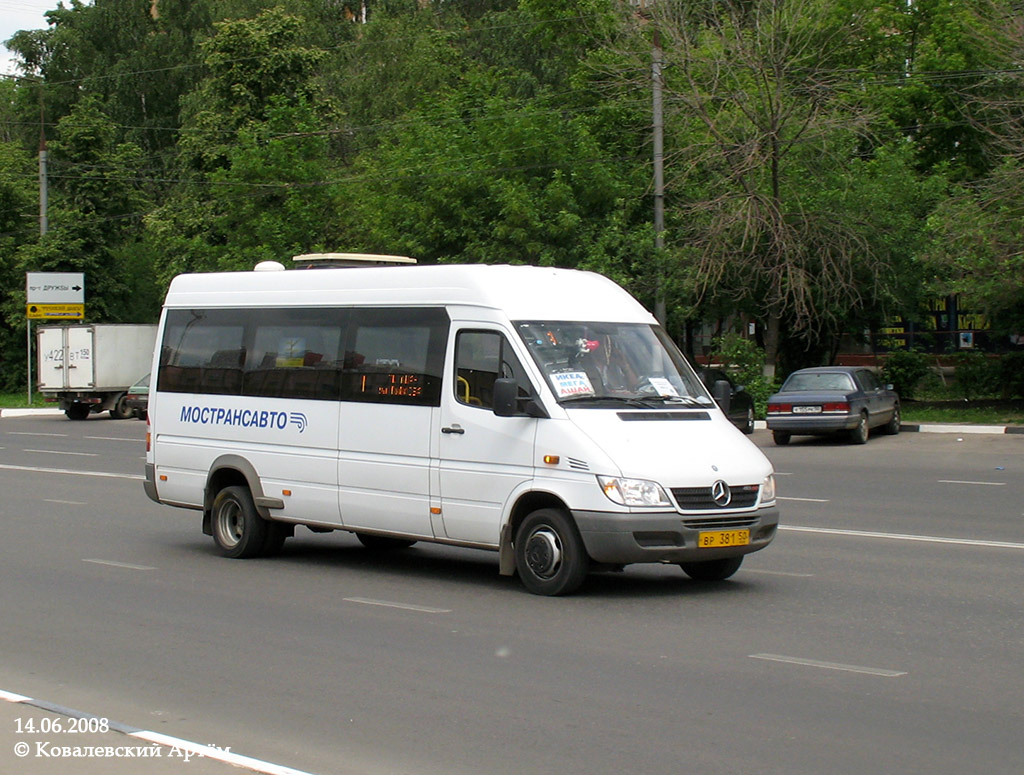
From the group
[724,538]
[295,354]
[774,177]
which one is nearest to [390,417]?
[295,354]

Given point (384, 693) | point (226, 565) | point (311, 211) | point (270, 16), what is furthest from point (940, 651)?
point (270, 16)

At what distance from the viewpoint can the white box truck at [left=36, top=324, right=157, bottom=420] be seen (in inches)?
1561

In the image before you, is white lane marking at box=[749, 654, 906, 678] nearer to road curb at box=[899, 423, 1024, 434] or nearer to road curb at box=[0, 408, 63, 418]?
road curb at box=[899, 423, 1024, 434]

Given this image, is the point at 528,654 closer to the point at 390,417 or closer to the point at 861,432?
the point at 390,417

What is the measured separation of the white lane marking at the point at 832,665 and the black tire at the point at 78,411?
117 feet

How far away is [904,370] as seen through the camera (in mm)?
35156

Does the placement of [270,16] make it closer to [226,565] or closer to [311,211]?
[311,211]

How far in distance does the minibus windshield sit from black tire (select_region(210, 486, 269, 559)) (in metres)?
3.56

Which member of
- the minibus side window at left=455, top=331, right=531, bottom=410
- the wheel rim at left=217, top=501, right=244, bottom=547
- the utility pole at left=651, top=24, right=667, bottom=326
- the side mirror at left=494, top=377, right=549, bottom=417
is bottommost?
the wheel rim at left=217, top=501, right=244, bottom=547

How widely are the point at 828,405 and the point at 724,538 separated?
56.5 feet

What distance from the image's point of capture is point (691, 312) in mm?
33031

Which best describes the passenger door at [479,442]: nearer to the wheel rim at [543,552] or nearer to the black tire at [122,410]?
the wheel rim at [543,552]

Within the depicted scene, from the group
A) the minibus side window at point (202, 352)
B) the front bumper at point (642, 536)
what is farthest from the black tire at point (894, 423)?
the front bumper at point (642, 536)

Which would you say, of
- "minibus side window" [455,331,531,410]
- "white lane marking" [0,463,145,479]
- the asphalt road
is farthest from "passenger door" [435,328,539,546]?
"white lane marking" [0,463,145,479]
